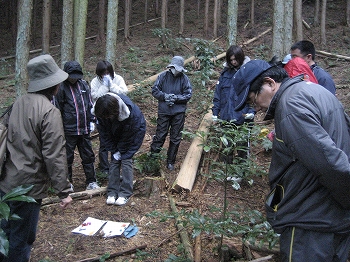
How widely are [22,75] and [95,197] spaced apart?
487 centimetres

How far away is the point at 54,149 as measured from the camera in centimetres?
315

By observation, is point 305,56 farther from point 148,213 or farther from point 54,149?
point 54,149

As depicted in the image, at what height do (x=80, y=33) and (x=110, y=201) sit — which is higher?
(x=80, y=33)

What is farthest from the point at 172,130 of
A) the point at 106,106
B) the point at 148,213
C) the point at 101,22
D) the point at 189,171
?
the point at 101,22

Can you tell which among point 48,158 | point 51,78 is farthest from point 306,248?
point 51,78

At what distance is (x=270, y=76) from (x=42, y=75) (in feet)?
6.80

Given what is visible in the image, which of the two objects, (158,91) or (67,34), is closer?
(158,91)

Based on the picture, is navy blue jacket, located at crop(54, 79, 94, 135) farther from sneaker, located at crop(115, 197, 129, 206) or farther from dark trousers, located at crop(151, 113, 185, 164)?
dark trousers, located at crop(151, 113, 185, 164)

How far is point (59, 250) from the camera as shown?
159 inches

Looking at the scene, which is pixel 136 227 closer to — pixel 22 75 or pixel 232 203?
pixel 232 203

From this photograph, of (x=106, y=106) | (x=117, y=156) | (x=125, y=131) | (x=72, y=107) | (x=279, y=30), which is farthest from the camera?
(x=279, y=30)

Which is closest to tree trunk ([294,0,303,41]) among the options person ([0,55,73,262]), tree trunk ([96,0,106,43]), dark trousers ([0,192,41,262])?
tree trunk ([96,0,106,43])

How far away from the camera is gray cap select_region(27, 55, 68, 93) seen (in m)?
3.25

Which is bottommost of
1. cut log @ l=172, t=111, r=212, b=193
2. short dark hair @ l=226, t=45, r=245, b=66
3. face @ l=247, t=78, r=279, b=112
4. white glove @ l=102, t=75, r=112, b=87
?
cut log @ l=172, t=111, r=212, b=193
